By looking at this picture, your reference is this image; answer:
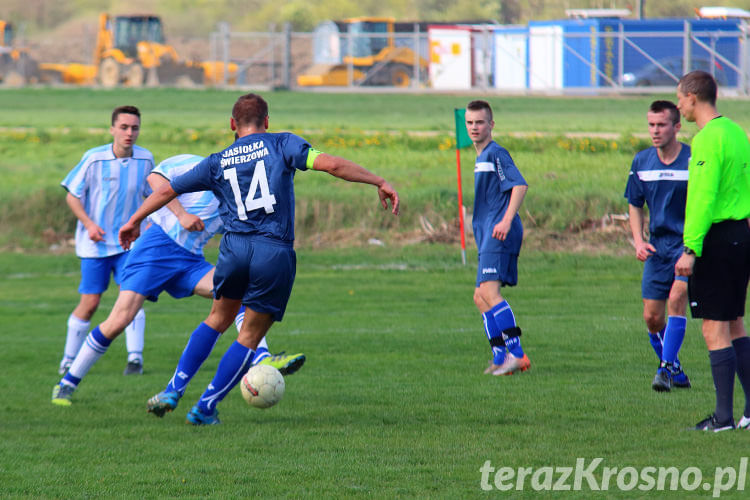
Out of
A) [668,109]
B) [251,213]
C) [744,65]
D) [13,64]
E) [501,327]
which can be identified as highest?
[13,64]

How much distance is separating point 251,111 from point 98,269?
2989 mm

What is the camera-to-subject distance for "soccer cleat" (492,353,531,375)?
26.1 ft

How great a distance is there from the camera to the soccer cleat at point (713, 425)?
588 centimetres

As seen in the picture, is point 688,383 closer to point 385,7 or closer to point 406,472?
point 406,472

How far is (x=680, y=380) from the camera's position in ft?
24.0

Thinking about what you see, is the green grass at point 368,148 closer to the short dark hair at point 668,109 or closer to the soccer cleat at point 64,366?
the soccer cleat at point 64,366

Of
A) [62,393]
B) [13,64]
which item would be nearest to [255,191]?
[62,393]

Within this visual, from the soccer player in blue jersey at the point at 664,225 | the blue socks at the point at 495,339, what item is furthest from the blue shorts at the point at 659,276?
the blue socks at the point at 495,339

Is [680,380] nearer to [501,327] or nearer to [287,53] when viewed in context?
[501,327]

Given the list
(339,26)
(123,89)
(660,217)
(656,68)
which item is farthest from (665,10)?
(660,217)

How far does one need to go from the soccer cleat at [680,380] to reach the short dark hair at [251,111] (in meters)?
3.44

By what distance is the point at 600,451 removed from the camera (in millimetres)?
5562

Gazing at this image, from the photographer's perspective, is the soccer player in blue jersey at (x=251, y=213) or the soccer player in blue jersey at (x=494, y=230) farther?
the soccer player in blue jersey at (x=494, y=230)

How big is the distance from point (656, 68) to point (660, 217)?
27.9 meters
